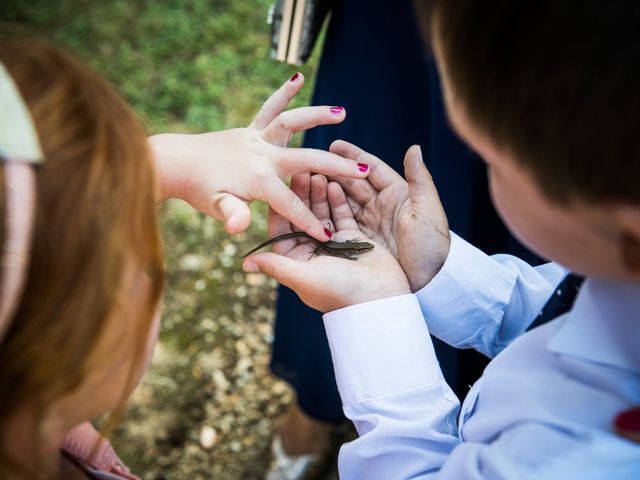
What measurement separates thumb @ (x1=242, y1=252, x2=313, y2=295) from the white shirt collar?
35.1 inches

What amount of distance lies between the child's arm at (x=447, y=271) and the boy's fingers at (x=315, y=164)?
0.11 metres

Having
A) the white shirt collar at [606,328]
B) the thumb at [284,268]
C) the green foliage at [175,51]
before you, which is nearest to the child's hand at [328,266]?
the thumb at [284,268]

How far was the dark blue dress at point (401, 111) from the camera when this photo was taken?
7.85 feet

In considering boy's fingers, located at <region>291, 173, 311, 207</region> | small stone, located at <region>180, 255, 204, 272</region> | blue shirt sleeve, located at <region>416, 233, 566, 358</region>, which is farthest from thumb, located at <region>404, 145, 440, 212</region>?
small stone, located at <region>180, 255, 204, 272</region>

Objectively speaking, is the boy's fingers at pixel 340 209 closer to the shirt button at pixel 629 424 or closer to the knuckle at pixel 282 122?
the knuckle at pixel 282 122

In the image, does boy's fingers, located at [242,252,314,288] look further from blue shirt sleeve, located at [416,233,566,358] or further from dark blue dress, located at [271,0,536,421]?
dark blue dress, located at [271,0,536,421]

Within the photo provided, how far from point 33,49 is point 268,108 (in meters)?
1.28

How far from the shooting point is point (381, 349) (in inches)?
70.9

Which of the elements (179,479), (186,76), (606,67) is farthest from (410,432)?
(186,76)

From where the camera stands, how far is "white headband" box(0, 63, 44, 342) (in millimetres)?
979

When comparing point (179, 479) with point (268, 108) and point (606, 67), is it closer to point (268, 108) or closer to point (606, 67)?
point (268, 108)

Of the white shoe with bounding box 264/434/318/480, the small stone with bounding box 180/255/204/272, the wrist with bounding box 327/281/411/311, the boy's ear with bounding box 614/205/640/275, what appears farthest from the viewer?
the small stone with bounding box 180/255/204/272

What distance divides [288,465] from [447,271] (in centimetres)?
208

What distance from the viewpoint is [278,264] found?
2.11 metres
